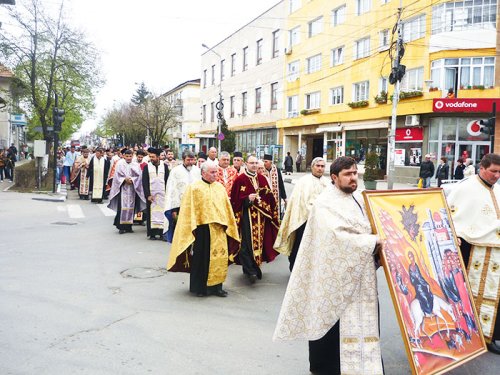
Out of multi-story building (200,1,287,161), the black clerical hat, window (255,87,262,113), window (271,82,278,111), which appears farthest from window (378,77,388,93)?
the black clerical hat

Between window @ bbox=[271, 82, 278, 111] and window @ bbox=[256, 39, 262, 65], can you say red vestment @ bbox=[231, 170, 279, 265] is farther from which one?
window @ bbox=[256, 39, 262, 65]

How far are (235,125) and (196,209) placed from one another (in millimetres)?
45459

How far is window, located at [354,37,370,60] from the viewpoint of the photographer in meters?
31.4

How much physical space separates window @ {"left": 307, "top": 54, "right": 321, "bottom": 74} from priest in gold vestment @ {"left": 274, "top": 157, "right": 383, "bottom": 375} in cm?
3461

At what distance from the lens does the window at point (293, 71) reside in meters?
39.7

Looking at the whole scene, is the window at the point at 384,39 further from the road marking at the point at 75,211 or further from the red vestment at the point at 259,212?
the red vestment at the point at 259,212

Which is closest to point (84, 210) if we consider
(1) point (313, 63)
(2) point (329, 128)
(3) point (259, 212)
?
(3) point (259, 212)

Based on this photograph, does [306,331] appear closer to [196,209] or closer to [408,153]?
[196,209]

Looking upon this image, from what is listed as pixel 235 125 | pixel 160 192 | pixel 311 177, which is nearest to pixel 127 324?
pixel 311 177

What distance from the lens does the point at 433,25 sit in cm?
2619

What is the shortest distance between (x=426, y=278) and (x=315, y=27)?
36.6 meters

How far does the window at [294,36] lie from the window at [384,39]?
11009mm

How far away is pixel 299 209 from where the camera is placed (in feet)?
22.3

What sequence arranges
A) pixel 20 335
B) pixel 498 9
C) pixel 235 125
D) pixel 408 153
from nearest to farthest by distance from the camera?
pixel 20 335 < pixel 498 9 < pixel 408 153 < pixel 235 125
